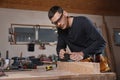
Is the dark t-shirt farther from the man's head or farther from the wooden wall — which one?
the wooden wall

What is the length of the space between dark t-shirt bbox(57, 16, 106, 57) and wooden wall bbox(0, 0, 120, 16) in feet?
10.2

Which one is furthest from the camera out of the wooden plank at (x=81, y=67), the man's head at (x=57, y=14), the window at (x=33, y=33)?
the window at (x=33, y=33)

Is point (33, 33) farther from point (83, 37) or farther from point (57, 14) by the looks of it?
point (57, 14)

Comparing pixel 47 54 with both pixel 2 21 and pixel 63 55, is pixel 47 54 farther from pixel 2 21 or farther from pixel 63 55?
pixel 63 55

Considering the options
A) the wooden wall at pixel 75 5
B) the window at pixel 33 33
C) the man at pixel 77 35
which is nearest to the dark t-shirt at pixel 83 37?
the man at pixel 77 35

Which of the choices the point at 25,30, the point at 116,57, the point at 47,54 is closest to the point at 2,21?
the point at 25,30

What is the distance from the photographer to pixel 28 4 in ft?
16.7

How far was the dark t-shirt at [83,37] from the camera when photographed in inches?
67.7

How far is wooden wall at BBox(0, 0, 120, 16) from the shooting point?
498cm

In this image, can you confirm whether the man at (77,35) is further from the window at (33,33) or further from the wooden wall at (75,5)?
the wooden wall at (75,5)

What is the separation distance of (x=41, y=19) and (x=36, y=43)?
2.02 ft

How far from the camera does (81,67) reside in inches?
60.4

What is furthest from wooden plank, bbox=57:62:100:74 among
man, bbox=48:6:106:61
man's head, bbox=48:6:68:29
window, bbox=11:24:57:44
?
window, bbox=11:24:57:44

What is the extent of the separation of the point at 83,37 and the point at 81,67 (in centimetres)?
45
